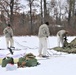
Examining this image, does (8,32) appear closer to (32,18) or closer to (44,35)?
(44,35)

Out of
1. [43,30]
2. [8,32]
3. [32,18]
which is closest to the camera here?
[43,30]

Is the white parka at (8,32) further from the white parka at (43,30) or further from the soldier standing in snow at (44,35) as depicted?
the white parka at (43,30)

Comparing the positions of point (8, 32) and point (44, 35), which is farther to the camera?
point (8, 32)

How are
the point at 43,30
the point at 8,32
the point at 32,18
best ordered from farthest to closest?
the point at 32,18 < the point at 8,32 < the point at 43,30

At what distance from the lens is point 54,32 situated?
35.1 metres

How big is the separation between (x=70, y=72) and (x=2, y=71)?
2191 millimetres

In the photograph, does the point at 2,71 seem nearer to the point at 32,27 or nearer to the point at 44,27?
the point at 44,27

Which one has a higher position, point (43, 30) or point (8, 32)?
point (43, 30)

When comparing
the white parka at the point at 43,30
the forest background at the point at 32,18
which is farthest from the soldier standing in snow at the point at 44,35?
the forest background at the point at 32,18

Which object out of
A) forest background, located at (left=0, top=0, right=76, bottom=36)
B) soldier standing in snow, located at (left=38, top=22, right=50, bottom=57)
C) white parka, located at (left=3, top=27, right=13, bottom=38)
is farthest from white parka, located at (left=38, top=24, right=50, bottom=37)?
forest background, located at (left=0, top=0, right=76, bottom=36)

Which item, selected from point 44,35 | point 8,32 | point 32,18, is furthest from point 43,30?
point 32,18

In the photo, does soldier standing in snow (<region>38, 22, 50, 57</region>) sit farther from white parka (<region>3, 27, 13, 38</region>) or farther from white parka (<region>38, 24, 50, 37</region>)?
white parka (<region>3, 27, 13, 38</region>)

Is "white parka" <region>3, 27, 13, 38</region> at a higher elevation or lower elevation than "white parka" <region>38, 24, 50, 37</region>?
lower

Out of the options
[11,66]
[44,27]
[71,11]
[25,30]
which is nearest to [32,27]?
[25,30]
